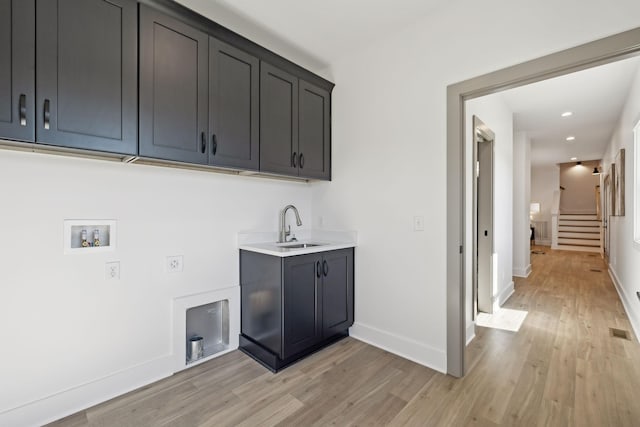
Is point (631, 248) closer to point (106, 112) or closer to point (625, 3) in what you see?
point (625, 3)

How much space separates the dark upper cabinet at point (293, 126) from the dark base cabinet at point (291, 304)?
80cm

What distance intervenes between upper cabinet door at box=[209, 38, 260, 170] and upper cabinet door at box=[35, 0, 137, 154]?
491 mm

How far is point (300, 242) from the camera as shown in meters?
3.00

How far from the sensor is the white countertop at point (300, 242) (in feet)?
7.48

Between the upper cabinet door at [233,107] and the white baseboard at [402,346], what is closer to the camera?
the upper cabinet door at [233,107]

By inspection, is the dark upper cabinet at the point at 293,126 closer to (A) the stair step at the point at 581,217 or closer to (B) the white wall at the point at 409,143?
(B) the white wall at the point at 409,143

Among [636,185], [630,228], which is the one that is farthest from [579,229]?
[636,185]

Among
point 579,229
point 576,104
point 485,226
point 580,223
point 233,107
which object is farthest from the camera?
point 580,223

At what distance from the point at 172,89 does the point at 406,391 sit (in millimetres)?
2495

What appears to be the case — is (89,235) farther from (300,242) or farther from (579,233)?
(579,233)

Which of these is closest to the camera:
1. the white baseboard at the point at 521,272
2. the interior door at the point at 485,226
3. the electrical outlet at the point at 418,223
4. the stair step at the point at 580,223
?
the electrical outlet at the point at 418,223

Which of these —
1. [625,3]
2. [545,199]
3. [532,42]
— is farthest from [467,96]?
[545,199]

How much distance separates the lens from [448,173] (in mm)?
2141

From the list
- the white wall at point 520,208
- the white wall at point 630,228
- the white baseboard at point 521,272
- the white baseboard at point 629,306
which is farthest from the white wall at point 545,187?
the white wall at point 630,228
